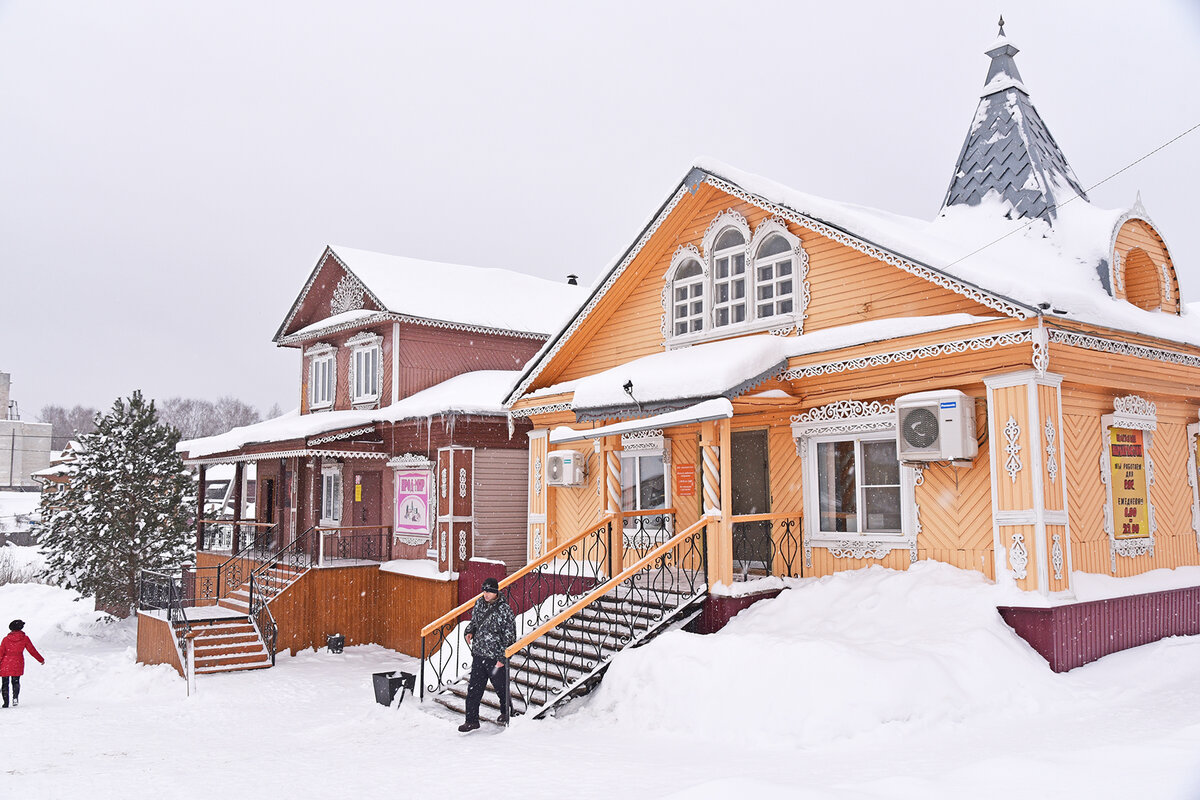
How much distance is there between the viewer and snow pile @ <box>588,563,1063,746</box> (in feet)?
25.7

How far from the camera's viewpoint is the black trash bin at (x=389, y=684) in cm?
1077

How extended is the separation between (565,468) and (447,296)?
28.5ft

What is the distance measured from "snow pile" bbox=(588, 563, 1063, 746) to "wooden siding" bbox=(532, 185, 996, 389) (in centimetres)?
306

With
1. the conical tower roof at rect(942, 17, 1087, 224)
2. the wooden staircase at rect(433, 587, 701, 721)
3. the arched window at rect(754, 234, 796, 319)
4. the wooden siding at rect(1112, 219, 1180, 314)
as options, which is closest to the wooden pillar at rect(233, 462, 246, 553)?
the wooden staircase at rect(433, 587, 701, 721)

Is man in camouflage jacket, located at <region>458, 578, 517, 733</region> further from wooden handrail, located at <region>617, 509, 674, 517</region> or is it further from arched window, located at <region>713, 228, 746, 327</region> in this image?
arched window, located at <region>713, 228, 746, 327</region>

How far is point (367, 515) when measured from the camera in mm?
20922

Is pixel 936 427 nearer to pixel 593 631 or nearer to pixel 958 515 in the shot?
pixel 958 515

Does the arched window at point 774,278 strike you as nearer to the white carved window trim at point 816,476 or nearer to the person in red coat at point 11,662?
the white carved window trim at point 816,476

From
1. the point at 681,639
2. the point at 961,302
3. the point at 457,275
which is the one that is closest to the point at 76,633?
the point at 457,275

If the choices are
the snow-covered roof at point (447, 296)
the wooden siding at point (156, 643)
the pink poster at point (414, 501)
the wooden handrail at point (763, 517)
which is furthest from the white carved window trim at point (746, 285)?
the wooden siding at point (156, 643)

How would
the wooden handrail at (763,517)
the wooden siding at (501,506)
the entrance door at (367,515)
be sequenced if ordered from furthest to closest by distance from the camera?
the entrance door at (367,515), the wooden siding at (501,506), the wooden handrail at (763,517)

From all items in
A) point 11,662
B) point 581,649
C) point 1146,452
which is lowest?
point 11,662

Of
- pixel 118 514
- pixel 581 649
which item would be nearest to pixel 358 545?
pixel 118 514

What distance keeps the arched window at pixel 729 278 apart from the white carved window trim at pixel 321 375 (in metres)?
12.9
